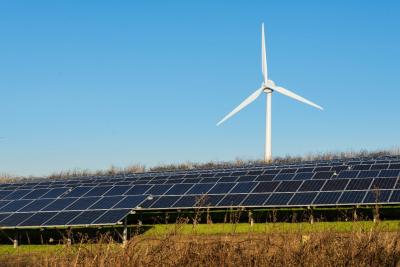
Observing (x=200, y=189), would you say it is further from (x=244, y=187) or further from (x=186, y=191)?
(x=244, y=187)

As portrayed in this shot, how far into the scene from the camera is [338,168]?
37594mm

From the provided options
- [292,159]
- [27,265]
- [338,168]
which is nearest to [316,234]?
[27,265]

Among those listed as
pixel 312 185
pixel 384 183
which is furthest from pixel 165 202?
pixel 384 183

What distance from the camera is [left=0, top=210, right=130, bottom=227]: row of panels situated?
2413 centimetres

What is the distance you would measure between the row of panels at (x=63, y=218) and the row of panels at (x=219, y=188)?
390 cm

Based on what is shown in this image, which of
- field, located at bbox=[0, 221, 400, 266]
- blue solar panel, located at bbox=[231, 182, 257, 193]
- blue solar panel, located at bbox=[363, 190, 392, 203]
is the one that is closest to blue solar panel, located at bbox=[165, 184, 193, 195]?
blue solar panel, located at bbox=[231, 182, 257, 193]

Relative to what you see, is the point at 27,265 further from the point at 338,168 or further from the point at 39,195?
the point at 338,168

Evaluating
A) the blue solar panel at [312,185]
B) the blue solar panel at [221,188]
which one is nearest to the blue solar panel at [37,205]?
the blue solar panel at [221,188]

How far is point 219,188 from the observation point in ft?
101

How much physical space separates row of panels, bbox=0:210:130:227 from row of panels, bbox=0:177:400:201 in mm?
3899

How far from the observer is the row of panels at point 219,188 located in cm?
2744

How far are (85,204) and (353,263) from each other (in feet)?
63.3

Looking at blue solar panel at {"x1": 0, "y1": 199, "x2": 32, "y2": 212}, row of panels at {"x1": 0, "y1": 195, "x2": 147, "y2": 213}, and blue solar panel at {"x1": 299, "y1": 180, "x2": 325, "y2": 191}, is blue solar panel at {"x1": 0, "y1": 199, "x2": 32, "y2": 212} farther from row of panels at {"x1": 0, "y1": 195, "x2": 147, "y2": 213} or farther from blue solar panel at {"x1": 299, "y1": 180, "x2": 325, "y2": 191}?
blue solar panel at {"x1": 299, "y1": 180, "x2": 325, "y2": 191}

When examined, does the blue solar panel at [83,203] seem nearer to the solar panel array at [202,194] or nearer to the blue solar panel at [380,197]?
the solar panel array at [202,194]
